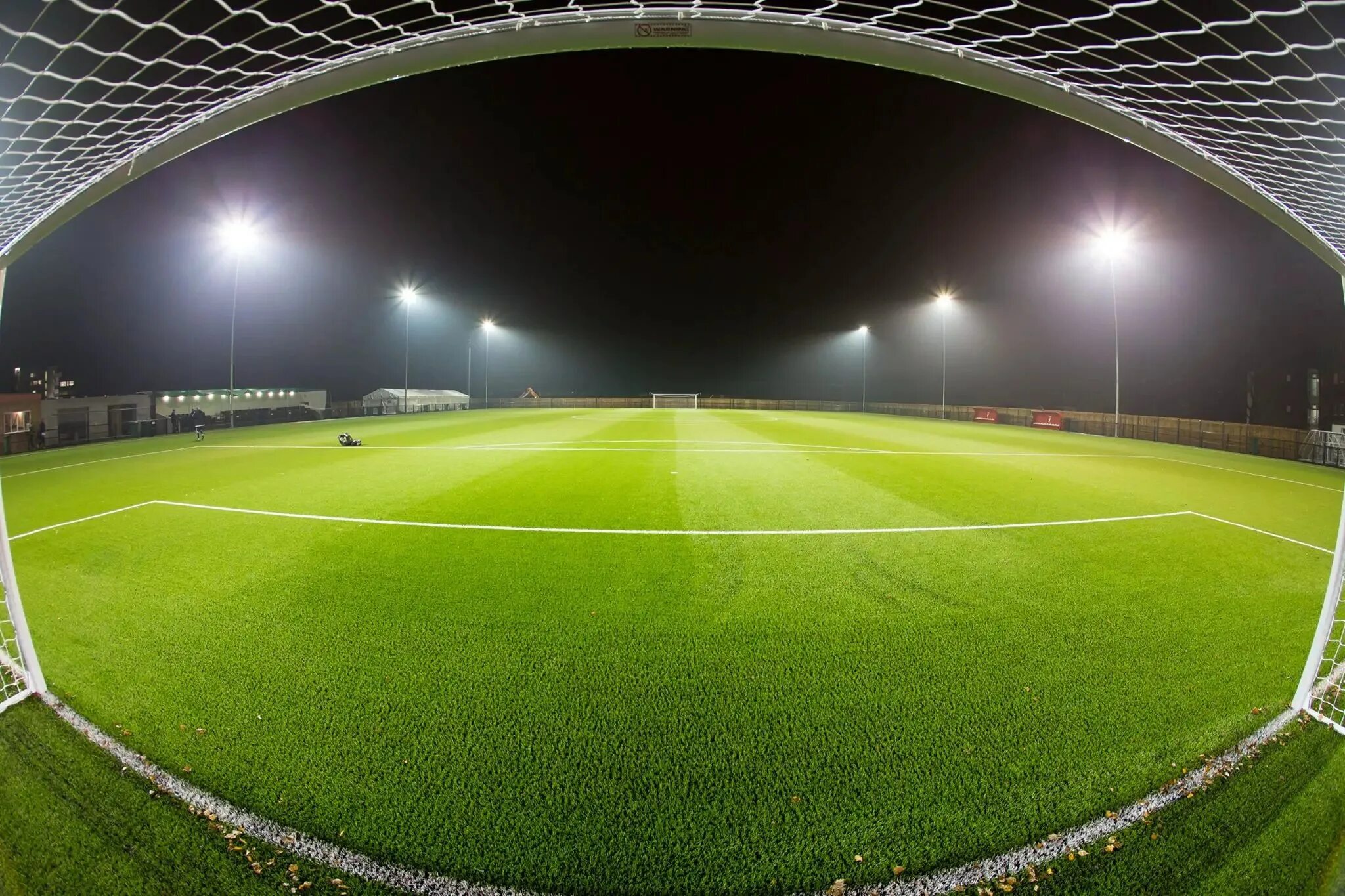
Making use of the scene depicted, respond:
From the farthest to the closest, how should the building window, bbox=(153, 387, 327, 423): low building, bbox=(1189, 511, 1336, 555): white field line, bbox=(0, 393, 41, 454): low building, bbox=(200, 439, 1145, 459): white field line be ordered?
bbox=(153, 387, 327, 423): low building → the building window → bbox=(0, 393, 41, 454): low building → bbox=(200, 439, 1145, 459): white field line → bbox=(1189, 511, 1336, 555): white field line

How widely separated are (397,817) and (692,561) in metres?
3.68

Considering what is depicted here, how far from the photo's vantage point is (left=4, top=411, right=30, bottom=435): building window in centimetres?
2281

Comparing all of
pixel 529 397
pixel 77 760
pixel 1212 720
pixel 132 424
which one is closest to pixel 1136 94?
pixel 1212 720

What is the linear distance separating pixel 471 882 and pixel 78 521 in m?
9.08

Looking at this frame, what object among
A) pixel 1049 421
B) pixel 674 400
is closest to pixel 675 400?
pixel 674 400

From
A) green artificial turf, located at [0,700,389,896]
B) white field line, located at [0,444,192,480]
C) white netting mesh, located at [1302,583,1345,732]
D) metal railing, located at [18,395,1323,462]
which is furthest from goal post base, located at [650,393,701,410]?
green artificial turf, located at [0,700,389,896]

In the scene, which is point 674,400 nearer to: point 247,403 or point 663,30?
point 247,403

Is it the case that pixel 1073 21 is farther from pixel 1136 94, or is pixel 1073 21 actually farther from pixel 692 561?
pixel 692 561

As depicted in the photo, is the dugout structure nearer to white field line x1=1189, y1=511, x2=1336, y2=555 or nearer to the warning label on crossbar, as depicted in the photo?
the warning label on crossbar

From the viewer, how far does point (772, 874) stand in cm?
198

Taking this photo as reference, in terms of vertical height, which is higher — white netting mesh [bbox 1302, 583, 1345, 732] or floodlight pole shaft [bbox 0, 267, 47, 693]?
floodlight pole shaft [bbox 0, 267, 47, 693]

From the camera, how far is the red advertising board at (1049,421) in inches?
1222

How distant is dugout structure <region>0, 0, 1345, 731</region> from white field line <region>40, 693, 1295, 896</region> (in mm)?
1298

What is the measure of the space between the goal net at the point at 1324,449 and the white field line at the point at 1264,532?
51.0ft
